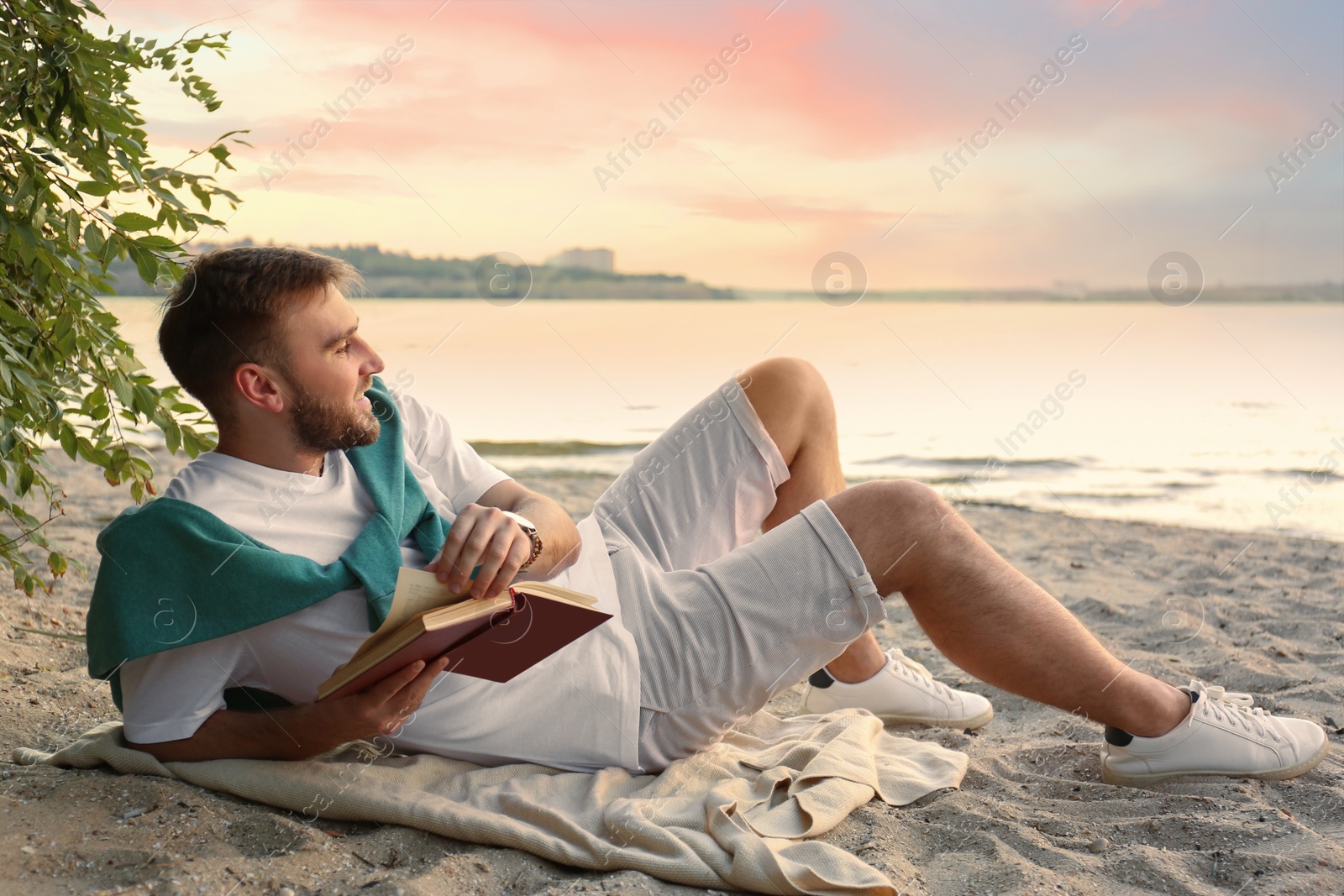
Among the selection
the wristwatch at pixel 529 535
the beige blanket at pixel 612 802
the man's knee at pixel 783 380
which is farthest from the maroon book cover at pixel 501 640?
the man's knee at pixel 783 380

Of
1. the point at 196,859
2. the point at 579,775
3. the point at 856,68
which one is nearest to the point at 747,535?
the point at 579,775

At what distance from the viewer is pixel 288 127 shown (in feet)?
9.80

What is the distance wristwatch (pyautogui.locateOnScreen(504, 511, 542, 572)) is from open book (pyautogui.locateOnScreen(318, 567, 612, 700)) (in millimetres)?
180

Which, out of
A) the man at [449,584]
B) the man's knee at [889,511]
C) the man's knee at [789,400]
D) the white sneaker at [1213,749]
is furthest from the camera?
the man's knee at [789,400]

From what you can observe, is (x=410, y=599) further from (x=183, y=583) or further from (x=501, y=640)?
(x=183, y=583)

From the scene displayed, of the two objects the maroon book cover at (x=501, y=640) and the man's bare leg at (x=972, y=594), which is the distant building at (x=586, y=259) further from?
the maroon book cover at (x=501, y=640)

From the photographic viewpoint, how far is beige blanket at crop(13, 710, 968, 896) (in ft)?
5.67

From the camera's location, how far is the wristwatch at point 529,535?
179cm

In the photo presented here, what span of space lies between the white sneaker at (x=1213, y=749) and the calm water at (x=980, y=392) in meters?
1.95

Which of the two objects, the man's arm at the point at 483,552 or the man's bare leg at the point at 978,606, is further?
the man's bare leg at the point at 978,606

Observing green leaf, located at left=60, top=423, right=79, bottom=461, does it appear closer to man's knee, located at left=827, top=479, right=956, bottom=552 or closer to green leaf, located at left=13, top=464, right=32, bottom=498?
green leaf, located at left=13, top=464, right=32, bottom=498

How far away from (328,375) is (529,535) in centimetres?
50

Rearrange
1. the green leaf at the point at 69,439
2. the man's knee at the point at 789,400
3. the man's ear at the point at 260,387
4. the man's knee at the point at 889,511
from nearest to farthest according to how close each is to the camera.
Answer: the man's ear at the point at 260,387 → the man's knee at the point at 889,511 → the green leaf at the point at 69,439 → the man's knee at the point at 789,400

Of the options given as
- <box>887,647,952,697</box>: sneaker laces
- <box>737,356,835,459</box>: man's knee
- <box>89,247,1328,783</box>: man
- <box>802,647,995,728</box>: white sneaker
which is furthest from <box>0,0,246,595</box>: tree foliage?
<box>887,647,952,697</box>: sneaker laces
